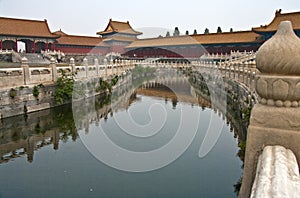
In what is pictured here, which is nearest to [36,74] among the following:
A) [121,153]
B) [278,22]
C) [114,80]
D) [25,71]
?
[25,71]

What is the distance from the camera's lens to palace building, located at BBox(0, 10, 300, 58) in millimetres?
30312

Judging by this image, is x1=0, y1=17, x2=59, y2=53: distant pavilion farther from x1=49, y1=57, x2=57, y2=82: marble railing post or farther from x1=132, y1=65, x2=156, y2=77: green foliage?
x1=49, y1=57, x2=57, y2=82: marble railing post

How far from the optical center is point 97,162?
331 inches

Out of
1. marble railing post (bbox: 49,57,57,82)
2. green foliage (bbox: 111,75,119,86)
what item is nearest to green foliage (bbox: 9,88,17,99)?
marble railing post (bbox: 49,57,57,82)

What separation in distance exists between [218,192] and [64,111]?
34.0ft

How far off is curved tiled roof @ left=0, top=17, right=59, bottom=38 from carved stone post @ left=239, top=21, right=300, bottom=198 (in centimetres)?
3308

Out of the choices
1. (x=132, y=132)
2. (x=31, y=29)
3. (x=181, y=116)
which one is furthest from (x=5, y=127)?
(x=31, y=29)

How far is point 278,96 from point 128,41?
4871 centimetres

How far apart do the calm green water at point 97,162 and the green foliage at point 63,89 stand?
1.35m

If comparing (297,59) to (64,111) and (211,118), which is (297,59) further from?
(64,111)

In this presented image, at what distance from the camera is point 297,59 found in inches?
72.1

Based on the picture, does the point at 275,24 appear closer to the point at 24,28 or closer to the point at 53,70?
the point at 53,70

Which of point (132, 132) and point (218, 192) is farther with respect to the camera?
point (132, 132)

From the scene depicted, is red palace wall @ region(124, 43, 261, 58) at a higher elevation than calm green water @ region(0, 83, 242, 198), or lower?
higher
